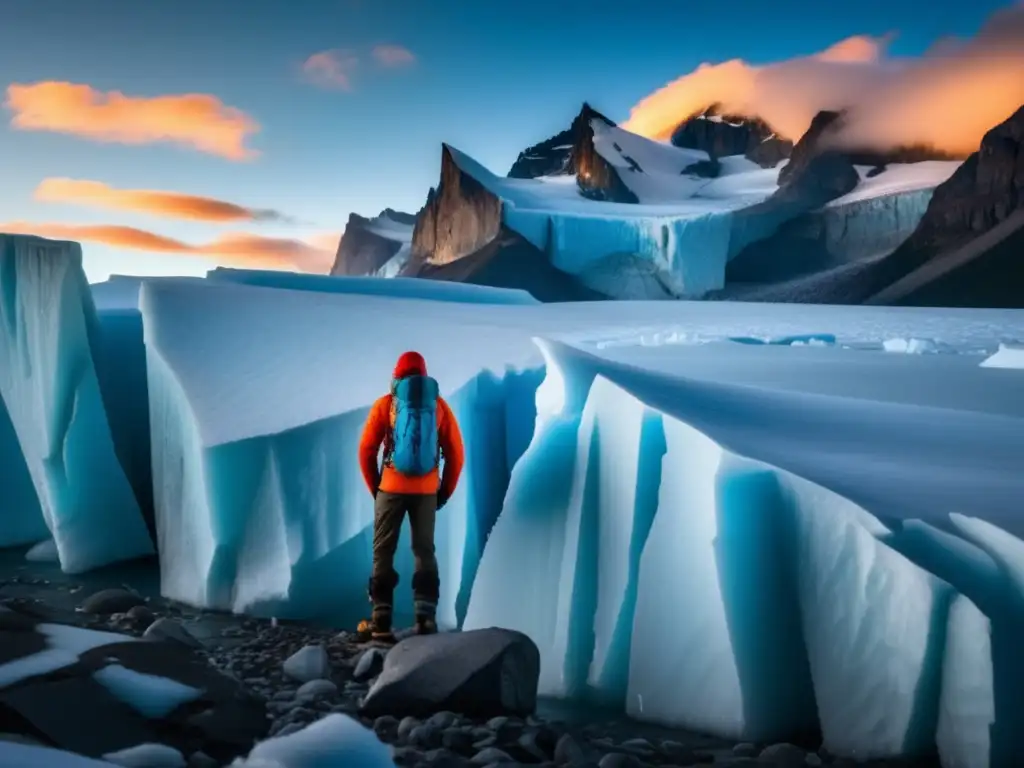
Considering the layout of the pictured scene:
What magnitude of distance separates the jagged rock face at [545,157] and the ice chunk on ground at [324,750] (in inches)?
1625

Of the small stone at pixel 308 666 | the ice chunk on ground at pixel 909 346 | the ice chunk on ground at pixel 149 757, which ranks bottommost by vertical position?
the small stone at pixel 308 666

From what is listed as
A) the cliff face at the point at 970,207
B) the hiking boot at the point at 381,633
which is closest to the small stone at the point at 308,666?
the hiking boot at the point at 381,633

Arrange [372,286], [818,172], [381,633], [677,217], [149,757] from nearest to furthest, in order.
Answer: [149,757]
[381,633]
[372,286]
[677,217]
[818,172]

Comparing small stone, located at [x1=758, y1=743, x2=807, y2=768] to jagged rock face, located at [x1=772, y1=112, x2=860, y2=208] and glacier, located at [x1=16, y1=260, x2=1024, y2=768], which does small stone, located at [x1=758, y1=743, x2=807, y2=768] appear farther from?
jagged rock face, located at [x1=772, y1=112, x2=860, y2=208]

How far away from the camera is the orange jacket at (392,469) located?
3.77 meters

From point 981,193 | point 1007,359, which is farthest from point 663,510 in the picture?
point 981,193

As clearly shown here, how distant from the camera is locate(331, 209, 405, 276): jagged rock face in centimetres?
3778

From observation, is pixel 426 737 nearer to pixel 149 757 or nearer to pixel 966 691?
pixel 149 757

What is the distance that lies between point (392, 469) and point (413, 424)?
0.24m

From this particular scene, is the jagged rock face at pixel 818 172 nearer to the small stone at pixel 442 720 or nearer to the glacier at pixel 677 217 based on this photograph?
the glacier at pixel 677 217

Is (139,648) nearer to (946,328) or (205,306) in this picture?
(205,306)

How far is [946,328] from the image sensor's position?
9242mm

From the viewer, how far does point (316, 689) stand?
130 inches

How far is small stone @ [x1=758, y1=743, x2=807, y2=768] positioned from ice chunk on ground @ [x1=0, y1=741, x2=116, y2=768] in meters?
1.89
